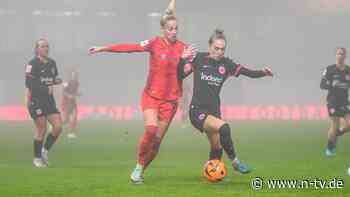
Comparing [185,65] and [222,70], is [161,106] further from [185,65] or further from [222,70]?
[222,70]

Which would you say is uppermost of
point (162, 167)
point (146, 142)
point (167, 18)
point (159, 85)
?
point (167, 18)

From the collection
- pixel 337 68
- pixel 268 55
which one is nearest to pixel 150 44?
pixel 337 68

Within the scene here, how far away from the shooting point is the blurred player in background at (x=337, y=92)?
56.4 feet

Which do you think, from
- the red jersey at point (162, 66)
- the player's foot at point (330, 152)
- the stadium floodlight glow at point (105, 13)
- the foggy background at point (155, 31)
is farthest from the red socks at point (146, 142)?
the stadium floodlight glow at point (105, 13)

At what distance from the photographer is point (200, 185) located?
1162cm

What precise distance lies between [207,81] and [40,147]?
4679 mm

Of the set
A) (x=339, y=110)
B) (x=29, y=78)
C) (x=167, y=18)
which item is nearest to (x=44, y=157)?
(x=29, y=78)

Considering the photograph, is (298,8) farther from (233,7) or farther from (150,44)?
(150,44)

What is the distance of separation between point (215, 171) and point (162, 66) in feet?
5.52

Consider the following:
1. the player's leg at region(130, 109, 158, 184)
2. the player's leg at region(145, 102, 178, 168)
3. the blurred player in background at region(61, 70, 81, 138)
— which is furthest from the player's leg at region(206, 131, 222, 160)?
the blurred player in background at region(61, 70, 81, 138)

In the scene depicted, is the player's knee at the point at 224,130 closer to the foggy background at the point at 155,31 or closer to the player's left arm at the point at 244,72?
the player's left arm at the point at 244,72

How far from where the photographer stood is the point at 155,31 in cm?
5184

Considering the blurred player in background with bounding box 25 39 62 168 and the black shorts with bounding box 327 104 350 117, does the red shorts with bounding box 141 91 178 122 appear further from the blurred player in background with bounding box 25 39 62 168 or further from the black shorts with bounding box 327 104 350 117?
the black shorts with bounding box 327 104 350 117

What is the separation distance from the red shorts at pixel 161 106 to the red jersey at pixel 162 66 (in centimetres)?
6
